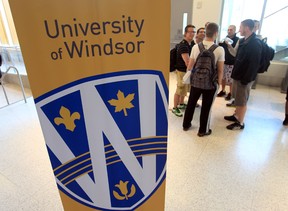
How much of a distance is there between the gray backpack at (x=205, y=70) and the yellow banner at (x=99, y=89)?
1467mm

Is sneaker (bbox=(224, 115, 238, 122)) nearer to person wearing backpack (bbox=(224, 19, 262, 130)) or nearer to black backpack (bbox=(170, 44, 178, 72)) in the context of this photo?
person wearing backpack (bbox=(224, 19, 262, 130))

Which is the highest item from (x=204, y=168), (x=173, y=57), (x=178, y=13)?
(x=178, y=13)

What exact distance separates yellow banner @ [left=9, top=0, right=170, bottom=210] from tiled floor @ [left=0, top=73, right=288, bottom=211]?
3.11 ft

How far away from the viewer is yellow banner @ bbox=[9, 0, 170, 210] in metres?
0.72

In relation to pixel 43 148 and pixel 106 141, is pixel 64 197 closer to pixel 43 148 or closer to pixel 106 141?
pixel 106 141

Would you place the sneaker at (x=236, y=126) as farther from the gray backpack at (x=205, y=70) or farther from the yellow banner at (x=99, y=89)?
the yellow banner at (x=99, y=89)

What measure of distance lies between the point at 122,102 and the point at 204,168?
1662 millimetres

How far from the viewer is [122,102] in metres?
0.91

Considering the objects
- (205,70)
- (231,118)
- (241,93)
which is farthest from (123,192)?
(231,118)

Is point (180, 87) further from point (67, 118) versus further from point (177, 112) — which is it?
point (67, 118)

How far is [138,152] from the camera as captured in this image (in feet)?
3.44

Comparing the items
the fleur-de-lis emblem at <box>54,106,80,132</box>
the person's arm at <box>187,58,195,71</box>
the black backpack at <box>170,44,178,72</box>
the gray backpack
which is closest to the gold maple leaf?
the fleur-de-lis emblem at <box>54,106,80,132</box>

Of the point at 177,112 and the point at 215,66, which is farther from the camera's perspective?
the point at 177,112

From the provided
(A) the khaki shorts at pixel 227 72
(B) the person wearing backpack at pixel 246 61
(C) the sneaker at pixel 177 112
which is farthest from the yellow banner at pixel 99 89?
(A) the khaki shorts at pixel 227 72
